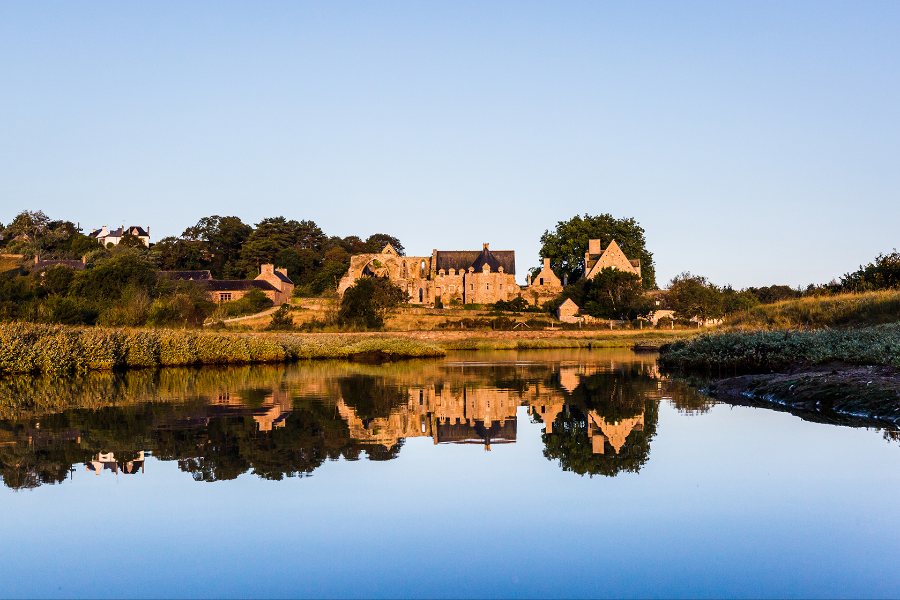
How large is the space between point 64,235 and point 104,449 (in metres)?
104

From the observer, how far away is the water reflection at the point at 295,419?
9211 millimetres

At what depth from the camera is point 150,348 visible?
28.0 m

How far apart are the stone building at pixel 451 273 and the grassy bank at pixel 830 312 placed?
189 ft

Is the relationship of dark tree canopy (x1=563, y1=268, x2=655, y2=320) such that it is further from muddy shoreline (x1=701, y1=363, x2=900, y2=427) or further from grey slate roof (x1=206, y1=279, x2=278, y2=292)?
muddy shoreline (x1=701, y1=363, x2=900, y2=427)

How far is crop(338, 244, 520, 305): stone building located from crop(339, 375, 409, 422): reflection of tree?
209 ft

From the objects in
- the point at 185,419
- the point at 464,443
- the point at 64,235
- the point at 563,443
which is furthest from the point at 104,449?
the point at 64,235

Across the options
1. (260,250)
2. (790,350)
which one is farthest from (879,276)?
(260,250)

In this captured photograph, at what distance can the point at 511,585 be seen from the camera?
195 inches

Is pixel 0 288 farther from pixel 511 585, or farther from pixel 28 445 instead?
pixel 511 585

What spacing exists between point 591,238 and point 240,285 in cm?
4345

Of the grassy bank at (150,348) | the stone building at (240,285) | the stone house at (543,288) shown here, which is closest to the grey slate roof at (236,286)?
the stone building at (240,285)

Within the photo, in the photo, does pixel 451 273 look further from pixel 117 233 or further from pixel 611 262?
pixel 117 233

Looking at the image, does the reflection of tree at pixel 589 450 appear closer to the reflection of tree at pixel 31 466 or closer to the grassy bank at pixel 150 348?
the reflection of tree at pixel 31 466

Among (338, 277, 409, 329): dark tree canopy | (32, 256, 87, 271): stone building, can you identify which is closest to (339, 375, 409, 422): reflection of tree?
(338, 277, 409, 329): dark tree canopy
